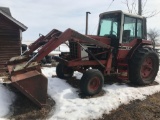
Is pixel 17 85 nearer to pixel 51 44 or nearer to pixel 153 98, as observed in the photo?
pixel 51 44

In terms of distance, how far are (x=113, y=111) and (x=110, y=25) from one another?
3.80 metres

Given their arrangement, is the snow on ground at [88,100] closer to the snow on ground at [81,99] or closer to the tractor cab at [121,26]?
the snow on ground at [81,99]

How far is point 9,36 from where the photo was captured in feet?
46.9

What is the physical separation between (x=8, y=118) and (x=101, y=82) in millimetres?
3102

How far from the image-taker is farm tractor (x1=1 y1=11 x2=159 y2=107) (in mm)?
7590

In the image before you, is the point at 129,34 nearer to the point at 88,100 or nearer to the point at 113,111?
the point at 88,100

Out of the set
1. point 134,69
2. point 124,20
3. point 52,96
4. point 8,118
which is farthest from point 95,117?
point 124,20

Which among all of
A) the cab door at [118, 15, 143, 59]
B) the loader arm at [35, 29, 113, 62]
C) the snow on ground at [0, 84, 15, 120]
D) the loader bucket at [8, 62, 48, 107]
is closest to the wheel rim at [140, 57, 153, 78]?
the cab door at [118, 15, 143, 59]

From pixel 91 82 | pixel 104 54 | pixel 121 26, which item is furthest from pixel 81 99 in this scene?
pixel 121 26

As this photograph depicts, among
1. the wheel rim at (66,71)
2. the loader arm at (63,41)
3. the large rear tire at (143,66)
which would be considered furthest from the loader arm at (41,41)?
the large rear tire at (143,66)

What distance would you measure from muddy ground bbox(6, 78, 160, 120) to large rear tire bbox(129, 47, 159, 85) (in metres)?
1.73

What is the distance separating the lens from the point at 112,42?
906 cm

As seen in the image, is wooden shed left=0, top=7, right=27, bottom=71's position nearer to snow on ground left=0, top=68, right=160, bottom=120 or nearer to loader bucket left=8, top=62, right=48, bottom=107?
snow on ground left=0, top=68, right=160, bottom=120

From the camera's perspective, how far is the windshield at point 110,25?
358 inches
